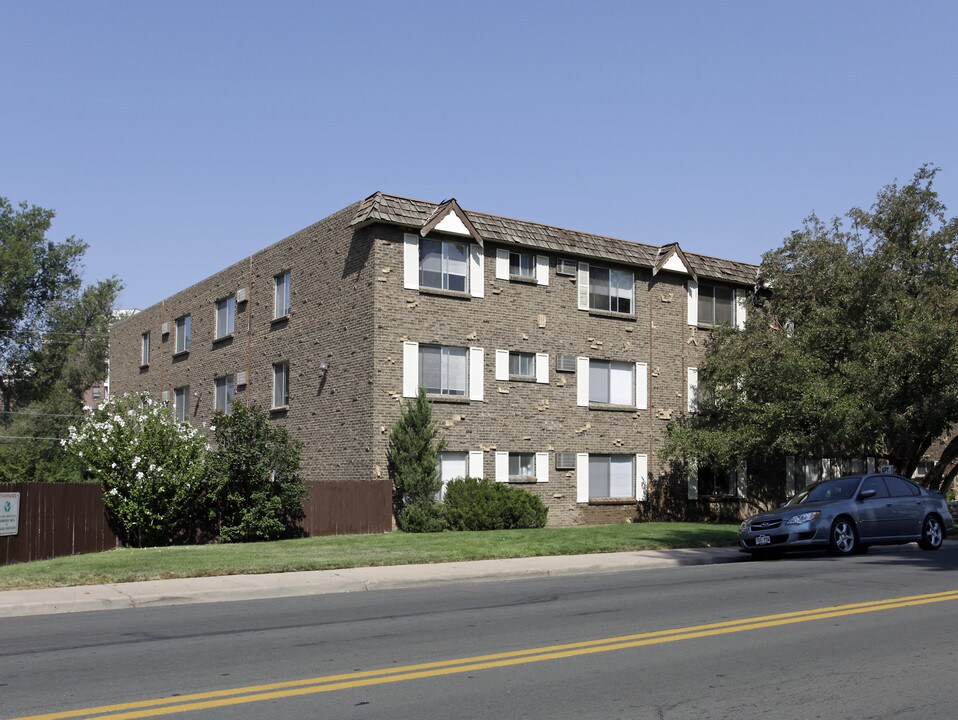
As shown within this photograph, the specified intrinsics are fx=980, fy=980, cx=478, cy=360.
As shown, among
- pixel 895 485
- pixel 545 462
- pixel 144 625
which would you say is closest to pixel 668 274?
pixel 545 462

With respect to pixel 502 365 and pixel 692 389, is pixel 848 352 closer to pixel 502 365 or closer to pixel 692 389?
pixel 692 389

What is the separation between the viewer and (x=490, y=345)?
90.1 feet

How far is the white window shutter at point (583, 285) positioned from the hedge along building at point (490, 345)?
4cm

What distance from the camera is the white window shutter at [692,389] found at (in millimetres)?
31594

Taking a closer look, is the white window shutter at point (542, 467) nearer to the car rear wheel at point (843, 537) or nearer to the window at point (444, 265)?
the window at point (444, 265)

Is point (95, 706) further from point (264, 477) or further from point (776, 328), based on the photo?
point (776, 328)

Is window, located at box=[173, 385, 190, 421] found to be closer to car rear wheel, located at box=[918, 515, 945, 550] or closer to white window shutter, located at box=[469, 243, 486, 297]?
white window shutter, located at box=[469, 243, 486, 297]

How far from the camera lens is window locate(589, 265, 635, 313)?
29.7 m

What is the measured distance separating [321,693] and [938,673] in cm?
470

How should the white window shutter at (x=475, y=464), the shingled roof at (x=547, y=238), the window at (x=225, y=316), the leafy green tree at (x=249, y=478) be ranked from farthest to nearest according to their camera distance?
the window at (x=225, y=316)
the white window shutter at (x=475, y=464)
the shingled roof at (x=547, y=238)
the leafy green tree at (x=249, y=478)

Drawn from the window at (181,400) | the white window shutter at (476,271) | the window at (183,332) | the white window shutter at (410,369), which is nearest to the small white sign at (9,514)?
the white window shutter at (410,369)

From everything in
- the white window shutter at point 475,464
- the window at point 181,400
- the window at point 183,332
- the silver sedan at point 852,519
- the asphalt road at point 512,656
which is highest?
the window at point 183,332

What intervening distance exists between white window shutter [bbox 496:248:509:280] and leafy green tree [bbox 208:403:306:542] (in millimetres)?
8283

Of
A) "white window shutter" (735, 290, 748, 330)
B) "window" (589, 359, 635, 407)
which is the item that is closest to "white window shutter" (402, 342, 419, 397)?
"window" (589, 359, 635, 407)
